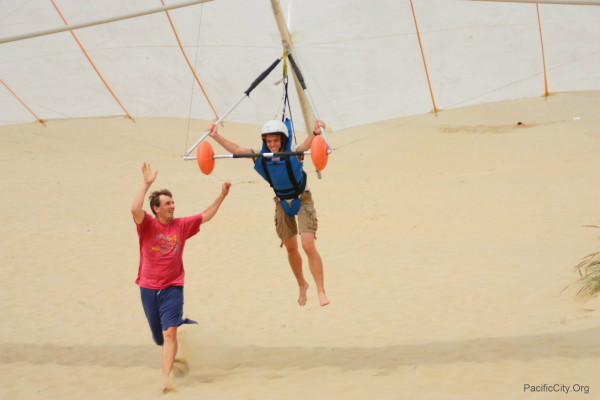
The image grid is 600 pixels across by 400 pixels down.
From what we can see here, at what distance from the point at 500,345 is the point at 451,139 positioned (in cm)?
2159

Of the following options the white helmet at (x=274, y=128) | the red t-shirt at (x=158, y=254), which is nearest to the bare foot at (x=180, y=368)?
the red t-shirt at (x=158, y=254)

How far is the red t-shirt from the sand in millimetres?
1218

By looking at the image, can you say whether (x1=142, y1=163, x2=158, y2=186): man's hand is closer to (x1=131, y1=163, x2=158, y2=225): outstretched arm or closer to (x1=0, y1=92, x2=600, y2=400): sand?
(x1=131, y1=163, x2=158, y2=225): outstretched arm

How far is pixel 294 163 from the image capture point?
22.5 ft

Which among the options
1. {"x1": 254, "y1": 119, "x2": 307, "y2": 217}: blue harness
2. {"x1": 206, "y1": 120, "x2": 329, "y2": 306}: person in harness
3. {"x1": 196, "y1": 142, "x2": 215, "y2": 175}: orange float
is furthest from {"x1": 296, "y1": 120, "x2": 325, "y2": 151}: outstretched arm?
{"x1": 196, "y1": 142, "x2": 215, "y2": 175}: orange float

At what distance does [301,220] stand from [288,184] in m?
0.41

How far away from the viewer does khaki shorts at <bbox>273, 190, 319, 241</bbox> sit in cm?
705

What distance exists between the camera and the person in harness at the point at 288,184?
22.2ft

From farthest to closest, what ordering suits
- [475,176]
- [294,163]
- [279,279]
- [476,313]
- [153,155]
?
[153,155], [475,176], [279,279], [476,313], [294,163]

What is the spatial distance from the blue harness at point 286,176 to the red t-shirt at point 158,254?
→ 3.65ft

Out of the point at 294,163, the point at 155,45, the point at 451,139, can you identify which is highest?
the point at 451,139

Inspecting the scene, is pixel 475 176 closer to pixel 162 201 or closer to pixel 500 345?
pixel 500 345

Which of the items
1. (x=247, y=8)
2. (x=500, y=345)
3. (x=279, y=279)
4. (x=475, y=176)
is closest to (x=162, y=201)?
(x=247, y=8)

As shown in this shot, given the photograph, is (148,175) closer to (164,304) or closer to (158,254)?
(158,254)
